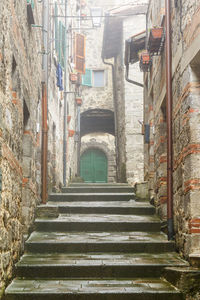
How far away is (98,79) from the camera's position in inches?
731

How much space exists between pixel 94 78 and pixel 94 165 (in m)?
4.42

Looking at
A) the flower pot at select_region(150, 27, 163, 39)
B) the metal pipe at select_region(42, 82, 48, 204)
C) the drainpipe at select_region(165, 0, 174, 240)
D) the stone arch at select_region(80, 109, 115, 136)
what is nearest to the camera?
the drainpipe at select_region(165, 0, 174, 240)

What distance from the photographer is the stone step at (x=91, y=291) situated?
4273mm

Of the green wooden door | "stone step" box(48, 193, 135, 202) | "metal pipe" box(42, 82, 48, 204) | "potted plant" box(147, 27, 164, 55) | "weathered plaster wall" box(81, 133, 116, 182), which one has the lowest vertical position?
the green wooden door

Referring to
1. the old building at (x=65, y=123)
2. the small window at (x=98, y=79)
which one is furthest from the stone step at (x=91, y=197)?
the small window at (x=98, y=79)

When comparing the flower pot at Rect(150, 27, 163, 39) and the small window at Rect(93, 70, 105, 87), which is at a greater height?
the flower pot at Rect(150, 27, 163, 39)

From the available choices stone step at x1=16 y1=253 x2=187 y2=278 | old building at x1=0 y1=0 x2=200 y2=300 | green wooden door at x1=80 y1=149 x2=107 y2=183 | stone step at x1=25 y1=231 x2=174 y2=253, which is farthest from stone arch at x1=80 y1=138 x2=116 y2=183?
stone step at x1=16 y1=253 x2=187 y2=278

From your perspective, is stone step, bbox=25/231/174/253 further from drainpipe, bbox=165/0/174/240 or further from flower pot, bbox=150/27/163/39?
flower pot, bbox=150/27/163/39

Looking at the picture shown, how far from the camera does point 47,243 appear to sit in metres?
5.72

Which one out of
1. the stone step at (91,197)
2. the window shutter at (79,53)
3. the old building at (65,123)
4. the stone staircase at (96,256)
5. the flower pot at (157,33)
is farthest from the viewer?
the window shutter at (79,53)

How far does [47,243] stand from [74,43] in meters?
10.5

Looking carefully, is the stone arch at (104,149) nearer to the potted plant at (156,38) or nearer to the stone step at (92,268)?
the potted plant at (156,38)

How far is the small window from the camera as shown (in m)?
18.4

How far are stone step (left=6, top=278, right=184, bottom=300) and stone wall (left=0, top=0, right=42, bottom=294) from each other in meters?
0.23
